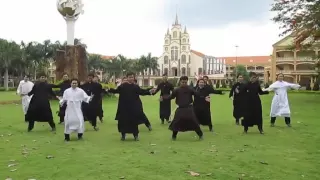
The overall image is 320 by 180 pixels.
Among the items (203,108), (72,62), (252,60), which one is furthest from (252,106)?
(252,60)

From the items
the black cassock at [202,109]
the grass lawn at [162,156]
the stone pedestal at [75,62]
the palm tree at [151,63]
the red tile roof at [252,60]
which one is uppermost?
the red tile roof at [252,60]

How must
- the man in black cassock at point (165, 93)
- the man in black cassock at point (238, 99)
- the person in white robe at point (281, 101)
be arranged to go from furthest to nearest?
the man in black cassock at point (165, 93) → the man in black cassock at point (238, 99) → the person in white robe at point (281, 101)

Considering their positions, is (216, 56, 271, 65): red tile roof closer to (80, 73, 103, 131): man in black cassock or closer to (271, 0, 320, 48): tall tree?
(271, 0, 320, 48): tall tree

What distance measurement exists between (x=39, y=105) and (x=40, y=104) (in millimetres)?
44

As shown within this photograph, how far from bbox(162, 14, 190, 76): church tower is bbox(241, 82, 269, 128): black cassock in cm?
9389

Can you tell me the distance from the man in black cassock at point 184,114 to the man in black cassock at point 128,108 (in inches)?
33.4

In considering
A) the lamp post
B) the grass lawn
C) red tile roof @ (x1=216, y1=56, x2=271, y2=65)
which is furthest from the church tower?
the grass lawn

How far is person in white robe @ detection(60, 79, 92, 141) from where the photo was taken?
9523mm

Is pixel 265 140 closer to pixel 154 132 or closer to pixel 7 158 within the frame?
pixel 154 132

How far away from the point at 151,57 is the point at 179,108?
78.5 metres

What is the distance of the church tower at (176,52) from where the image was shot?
10581cm

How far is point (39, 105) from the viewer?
1104 centimetres

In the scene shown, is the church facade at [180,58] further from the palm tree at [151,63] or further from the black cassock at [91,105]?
the black cassock at [91,105]

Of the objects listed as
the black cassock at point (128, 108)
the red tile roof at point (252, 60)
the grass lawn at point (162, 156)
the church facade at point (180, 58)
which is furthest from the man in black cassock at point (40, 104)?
the red tile roof at point (252, 60)
